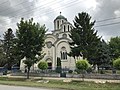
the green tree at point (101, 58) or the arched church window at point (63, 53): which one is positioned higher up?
the arched church window at point (63, 53)

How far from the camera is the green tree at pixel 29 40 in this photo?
139 ft

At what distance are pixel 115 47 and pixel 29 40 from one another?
34926 mm

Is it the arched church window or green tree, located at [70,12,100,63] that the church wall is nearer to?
the arched church window

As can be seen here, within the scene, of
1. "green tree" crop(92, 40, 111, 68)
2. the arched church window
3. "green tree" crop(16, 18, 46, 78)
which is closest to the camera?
"green tree" crop(16, 18, 46, 78)

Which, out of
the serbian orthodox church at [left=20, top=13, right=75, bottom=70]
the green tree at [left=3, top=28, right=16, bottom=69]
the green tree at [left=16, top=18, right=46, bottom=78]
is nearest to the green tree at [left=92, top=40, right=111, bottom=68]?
the serbian orthodox church at [left=20, top=13, right=75, bottom=70]

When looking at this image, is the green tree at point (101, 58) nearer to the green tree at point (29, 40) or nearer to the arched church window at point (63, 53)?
the arched church window at point (63, 53)

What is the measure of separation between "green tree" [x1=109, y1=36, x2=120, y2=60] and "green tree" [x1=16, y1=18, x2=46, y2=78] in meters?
26.3

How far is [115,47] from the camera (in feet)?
229

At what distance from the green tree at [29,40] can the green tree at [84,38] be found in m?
10.9

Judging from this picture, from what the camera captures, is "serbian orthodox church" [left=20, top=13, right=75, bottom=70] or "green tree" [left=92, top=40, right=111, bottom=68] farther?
"serbian orthodox church" [left=20, top=13, right=75, bottom=70]

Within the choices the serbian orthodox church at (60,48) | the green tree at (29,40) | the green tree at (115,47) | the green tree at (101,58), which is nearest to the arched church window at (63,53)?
the serbian orthodox church at (60,48)

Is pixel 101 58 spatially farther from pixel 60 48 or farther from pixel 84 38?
pixel 60 48

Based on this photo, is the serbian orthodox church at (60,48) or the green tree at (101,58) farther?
the serbian orthodox church at (60,48)

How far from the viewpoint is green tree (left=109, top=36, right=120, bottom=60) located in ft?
209
